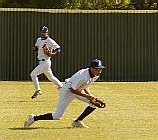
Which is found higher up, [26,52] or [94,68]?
[94,68]

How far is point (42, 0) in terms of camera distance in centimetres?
3522

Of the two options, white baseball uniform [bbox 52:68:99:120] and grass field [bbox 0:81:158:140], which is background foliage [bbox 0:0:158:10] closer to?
grass field [bbox 0:81:158:140]

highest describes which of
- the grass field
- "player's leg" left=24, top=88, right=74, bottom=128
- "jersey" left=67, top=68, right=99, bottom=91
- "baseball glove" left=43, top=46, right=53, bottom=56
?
"jersey" left=67, top=68, right=99, bottom=91

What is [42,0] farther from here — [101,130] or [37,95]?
[101,130]

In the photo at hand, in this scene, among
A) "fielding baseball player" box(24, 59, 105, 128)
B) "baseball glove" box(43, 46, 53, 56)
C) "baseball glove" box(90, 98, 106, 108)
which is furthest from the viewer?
"baseball glove" box(43, 46, 53, 56)

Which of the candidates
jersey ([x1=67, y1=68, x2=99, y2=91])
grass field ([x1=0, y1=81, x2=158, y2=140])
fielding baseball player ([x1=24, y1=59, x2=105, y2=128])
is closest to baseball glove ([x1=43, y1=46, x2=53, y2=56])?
grass field ([x1=0, y1=81, x2=158, y2=140])

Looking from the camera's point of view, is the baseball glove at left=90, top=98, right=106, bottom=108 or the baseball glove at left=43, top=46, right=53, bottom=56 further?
the baseball glove at left=43, top=46, right=53, bottom=56

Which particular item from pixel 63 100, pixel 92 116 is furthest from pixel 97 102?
pixel 92 116

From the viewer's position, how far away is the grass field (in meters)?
12.6

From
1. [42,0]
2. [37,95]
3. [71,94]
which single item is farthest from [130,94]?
[42,0]

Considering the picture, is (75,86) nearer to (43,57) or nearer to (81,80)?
(81,80)

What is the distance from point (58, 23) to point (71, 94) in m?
15.0

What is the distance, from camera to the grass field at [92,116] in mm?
12641

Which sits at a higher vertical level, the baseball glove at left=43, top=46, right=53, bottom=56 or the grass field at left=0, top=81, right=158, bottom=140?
the baseball glove at left=43, top=46, right=53, bottom=56
